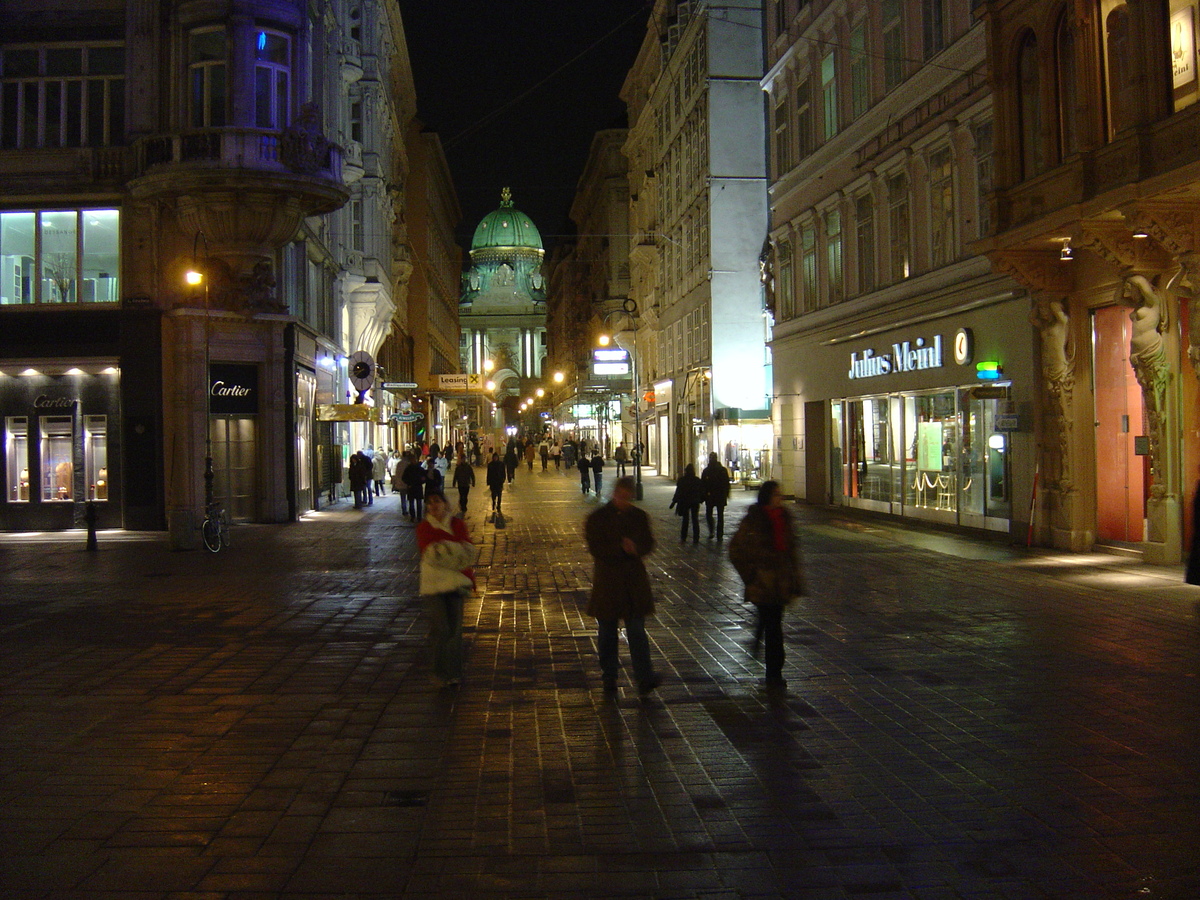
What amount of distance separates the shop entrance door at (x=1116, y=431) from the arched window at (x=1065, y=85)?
2.76m

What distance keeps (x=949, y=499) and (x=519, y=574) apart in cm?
1059

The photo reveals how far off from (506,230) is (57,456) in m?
149

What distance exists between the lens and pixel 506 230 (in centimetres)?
17250

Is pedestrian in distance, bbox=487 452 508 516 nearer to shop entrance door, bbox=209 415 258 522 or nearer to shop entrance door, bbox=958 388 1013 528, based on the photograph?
shop entrance door, bbox=209 415 258 522

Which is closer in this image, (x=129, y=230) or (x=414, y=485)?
(x=129, y=230)

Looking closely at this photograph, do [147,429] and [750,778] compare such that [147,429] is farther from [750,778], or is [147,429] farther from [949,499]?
[750,778]

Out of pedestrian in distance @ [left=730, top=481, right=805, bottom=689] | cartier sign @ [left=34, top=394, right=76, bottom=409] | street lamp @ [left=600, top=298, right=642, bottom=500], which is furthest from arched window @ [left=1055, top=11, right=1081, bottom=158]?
cartier sign @ [left=34, top=394, right=76, bottom=409]

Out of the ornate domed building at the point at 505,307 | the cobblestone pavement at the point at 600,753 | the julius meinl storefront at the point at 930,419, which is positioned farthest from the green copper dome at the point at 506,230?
the cobblestone pavement at the point at 600,753

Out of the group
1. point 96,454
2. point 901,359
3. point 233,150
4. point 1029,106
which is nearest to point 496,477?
point 96,454

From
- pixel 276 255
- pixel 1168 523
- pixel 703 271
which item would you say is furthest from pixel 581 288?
pixel 1168 523

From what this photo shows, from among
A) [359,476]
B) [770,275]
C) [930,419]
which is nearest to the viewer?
[930,419]

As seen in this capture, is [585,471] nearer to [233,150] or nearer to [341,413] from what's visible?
[341,413]

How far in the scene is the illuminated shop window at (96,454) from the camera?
27484 millimetres

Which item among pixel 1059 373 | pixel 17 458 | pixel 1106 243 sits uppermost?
pixel 1106 243
